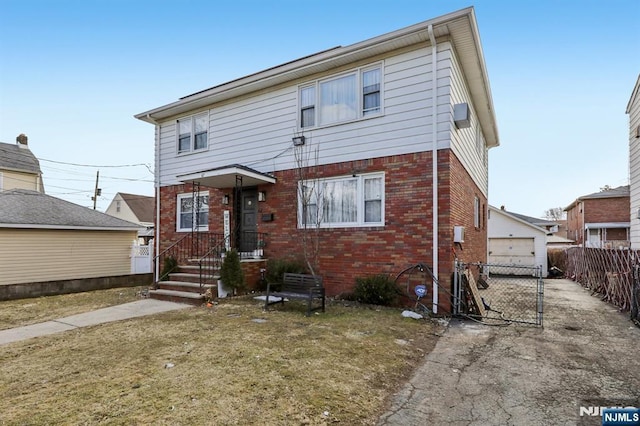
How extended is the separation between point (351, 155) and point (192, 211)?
6.29m

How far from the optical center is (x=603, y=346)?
548cm

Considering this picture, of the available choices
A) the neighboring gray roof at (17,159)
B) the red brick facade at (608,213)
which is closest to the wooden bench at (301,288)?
the neighboring gray roof at (17,159)

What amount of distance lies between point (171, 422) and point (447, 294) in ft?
19.7

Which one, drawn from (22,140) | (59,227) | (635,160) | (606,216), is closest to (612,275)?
(635,160)

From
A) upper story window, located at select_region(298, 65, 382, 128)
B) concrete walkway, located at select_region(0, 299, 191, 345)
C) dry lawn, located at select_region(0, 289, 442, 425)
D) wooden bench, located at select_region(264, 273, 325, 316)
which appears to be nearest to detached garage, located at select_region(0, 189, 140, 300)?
concrete walkway, located at select_region(0, 299, 191, 345)

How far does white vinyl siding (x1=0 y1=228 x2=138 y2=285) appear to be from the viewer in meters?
11.1

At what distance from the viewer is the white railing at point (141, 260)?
14.5 meters

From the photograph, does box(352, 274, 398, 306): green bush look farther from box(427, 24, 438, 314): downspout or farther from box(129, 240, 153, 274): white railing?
box(129, 240, 153, 274): white railing

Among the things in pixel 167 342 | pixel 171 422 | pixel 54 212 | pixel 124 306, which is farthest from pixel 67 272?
pixel 171 422

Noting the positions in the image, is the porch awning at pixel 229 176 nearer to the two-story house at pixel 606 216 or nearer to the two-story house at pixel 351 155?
the two-story house at pixel 351 155

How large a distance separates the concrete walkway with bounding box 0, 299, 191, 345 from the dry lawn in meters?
0.49

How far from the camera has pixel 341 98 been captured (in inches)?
359

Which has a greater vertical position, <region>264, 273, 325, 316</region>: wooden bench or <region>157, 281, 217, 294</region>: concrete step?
<region>264, 273, 325, 316</region>: wooden bench

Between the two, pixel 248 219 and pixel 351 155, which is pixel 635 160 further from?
pixel 248 219
